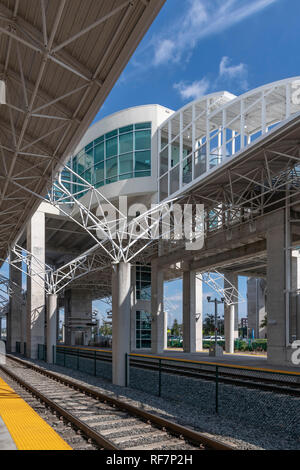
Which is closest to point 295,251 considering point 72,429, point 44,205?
point 44,205

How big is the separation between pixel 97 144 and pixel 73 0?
94.0 feet

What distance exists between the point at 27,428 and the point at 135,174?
26604 millimetres

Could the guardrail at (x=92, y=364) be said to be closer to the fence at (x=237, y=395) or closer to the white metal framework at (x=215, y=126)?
the fence at (x=237, y=395)

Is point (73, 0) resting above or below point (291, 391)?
above

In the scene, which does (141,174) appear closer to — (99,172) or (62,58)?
(99,172)

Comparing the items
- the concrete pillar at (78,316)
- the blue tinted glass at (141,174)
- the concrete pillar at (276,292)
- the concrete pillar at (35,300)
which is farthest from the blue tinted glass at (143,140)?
the concrete pillar at (78,316)

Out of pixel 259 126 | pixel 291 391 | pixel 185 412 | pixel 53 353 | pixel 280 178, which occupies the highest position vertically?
pixel 259 126

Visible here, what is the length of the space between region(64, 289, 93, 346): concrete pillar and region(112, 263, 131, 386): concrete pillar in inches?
1717

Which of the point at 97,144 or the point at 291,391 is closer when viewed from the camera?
the point at 291,391

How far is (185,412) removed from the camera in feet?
36.9

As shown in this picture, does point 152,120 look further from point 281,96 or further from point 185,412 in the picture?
point 185,412

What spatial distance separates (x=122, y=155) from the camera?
113ft

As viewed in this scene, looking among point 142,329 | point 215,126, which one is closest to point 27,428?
point 215,126

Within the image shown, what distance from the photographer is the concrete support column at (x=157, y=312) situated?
3625cm
